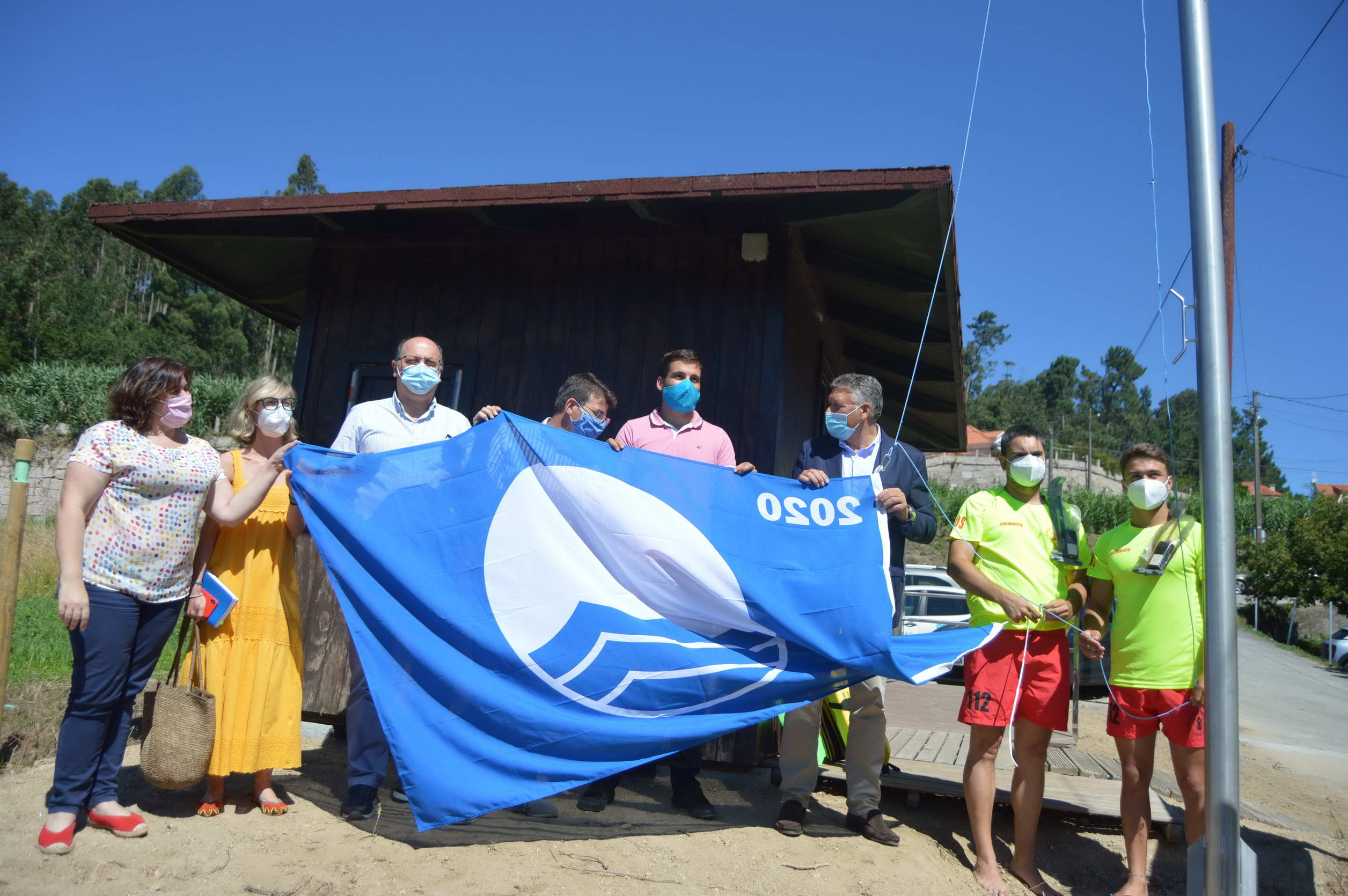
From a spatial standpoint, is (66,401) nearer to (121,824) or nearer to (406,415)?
(406,415)

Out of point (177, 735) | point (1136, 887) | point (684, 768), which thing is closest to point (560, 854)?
point (684, 768)

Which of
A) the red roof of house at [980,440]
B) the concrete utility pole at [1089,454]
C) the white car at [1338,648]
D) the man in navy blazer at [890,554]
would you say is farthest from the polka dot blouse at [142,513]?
the red roof of house at [980,440]

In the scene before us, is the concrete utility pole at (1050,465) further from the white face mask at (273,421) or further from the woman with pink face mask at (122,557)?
the woman with pink face mask at (122,557)

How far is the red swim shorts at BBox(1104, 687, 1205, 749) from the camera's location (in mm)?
3279

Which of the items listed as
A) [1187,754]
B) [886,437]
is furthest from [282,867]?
[1187,754]

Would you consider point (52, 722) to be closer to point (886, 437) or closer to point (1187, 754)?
point (886, 437)

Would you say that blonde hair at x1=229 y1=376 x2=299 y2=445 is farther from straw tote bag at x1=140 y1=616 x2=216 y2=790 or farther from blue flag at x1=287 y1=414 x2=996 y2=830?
straw tote bag at x1=140 y1=616 x2=216 y2=790

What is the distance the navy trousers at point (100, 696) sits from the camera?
10.3ft

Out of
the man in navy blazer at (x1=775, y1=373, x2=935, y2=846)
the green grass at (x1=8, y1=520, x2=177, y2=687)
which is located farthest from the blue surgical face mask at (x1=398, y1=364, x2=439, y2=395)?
the green grass at (x1=8, y1=520, x2=177, y2=687)

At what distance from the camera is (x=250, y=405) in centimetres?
365

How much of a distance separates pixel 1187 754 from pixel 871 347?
6155 mm

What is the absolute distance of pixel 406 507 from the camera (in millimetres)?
3541

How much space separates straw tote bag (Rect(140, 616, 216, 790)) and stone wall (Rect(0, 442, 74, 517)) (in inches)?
752

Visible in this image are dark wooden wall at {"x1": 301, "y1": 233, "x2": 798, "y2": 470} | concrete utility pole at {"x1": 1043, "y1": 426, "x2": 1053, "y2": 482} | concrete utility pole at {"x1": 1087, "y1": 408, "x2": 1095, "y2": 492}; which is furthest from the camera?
concrete utility pole at {"x1": 1087, "y1": 408, "x2": 1095, "y2": 492}
